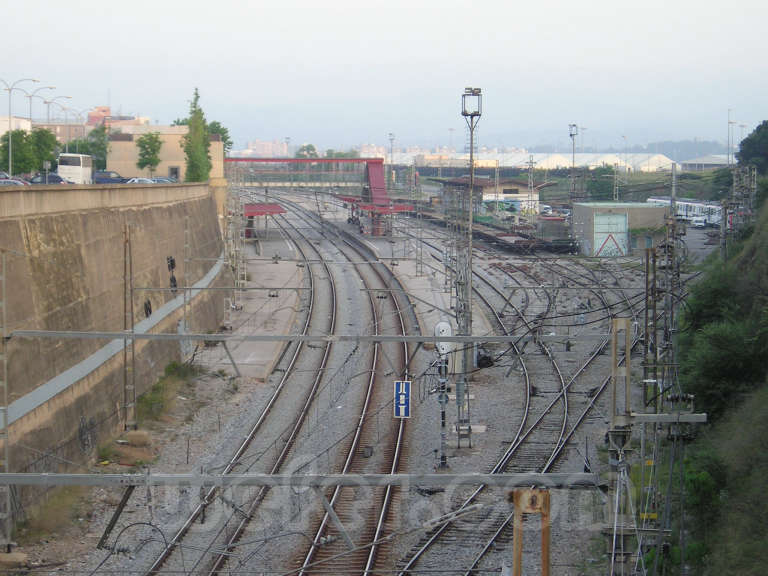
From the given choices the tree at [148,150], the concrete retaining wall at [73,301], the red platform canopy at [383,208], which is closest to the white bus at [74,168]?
the tree at [148,150]

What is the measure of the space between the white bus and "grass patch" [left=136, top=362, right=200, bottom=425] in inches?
616

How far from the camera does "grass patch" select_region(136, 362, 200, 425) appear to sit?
16.1 metres

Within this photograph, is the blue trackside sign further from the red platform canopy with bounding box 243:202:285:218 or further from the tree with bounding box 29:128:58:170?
the tree with bounding box 29:128:58:170

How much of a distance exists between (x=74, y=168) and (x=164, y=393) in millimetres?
18059

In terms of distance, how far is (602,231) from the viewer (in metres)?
36.8

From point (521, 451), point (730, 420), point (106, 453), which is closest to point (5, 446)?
point (106, 453)

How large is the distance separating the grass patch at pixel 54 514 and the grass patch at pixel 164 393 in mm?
3612

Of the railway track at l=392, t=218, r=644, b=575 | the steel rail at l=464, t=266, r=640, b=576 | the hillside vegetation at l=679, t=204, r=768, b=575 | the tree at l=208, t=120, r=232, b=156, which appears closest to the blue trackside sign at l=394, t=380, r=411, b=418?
the railway track at l=392, t=218, r=644, b=575

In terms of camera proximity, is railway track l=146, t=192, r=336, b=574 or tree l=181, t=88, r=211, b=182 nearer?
railway track l=146, t=192, r=336, b=574

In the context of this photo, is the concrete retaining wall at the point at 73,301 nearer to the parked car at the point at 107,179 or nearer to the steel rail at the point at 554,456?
the steel rail at the point at 554,456

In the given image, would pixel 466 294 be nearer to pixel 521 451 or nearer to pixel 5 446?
pixel 521 451

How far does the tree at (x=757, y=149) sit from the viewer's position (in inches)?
1791

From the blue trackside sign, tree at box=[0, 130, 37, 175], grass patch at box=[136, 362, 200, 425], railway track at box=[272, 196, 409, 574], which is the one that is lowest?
railway track at box=[272, 196, 409, 574]

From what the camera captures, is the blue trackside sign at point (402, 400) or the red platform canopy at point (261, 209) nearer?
the blue trackside sign at point (402, 400)
